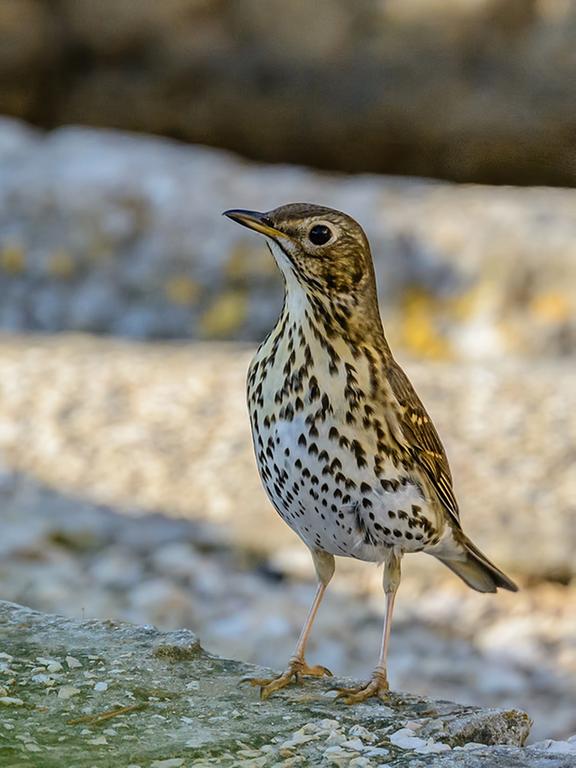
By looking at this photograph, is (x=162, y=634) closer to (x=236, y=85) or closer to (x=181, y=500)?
(x=181, y=500)

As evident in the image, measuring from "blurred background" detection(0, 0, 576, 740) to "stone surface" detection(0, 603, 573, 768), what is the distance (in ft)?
5.20

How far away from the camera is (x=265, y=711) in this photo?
3.44 metres

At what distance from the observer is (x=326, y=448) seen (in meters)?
3.51

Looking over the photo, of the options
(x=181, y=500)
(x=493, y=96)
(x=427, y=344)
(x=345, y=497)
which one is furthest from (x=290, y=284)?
(x=493, y=96)

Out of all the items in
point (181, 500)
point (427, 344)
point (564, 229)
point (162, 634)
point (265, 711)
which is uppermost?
point (564, 229)

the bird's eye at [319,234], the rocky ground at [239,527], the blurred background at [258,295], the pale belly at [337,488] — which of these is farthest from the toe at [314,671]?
the rocky ground at [239,527]

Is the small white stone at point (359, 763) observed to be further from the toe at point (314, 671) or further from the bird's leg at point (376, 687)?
the toe at point (314, 671)

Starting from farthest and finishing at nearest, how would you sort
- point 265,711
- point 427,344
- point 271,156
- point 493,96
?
point 271,156
point 493,96
point 427,344
point 265,711

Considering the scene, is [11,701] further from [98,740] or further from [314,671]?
[314,671]

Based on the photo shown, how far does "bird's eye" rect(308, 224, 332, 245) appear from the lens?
3.52m

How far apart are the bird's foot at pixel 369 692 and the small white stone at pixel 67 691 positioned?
2.10ft

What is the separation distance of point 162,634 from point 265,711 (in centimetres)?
47

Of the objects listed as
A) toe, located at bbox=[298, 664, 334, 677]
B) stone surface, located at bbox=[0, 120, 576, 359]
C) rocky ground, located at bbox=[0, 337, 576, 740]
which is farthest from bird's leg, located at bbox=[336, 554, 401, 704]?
stone surface, located at bbox=[0, 120, 576, 359]

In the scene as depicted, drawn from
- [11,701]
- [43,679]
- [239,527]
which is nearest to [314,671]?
[43,679]
